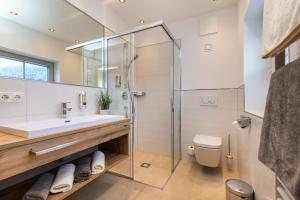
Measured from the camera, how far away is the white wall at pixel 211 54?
7.24 ft

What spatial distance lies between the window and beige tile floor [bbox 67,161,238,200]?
50.2 inches

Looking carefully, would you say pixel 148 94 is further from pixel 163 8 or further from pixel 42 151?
pixel 42 151

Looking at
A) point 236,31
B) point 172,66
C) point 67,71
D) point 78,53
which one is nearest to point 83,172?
point 67,71

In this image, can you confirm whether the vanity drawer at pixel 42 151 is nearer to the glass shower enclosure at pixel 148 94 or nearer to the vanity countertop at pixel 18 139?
the vanity countertop at pixel 18 139

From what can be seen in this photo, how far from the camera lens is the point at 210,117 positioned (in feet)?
7.70

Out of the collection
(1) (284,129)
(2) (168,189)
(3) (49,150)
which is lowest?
(2) (168,189)

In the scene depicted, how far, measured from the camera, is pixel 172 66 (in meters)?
2.35

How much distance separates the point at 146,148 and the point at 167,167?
2.16 ft

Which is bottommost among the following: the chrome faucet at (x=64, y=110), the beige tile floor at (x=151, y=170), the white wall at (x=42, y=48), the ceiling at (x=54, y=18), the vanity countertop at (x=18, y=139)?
the beige tile floor at (x=151, y=170)

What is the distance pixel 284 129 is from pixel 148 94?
2.27 metres

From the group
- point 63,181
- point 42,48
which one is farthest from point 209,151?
point 42,48

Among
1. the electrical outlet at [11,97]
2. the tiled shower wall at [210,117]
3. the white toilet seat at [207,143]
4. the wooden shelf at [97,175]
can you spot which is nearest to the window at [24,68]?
the electrical outlet at [11,97]

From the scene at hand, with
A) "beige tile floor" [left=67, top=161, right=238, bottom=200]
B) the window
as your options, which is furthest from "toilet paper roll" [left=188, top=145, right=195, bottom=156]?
the window

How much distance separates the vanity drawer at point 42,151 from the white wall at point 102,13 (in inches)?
60.3
